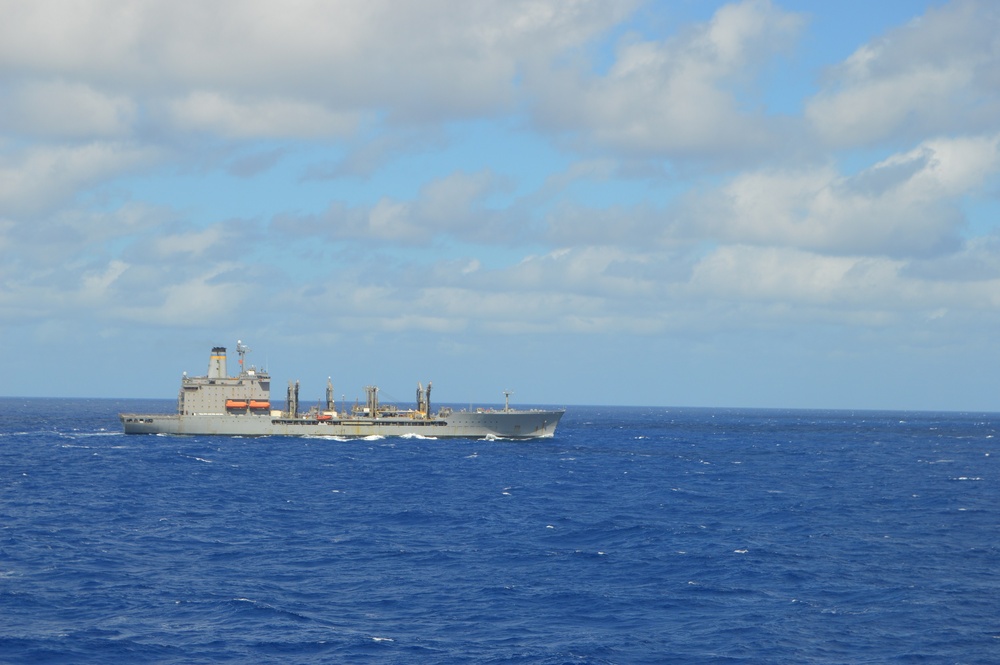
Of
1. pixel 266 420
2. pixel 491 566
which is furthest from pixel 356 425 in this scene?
pixel 491 566

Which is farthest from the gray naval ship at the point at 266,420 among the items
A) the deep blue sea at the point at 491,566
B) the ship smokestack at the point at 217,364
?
the deep blue sea at the point at 491,566

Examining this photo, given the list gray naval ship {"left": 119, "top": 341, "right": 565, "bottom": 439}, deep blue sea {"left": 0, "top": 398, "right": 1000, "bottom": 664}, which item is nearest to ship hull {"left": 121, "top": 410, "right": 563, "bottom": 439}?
Result: gray naval ship {"left": 119, "top": 341, "right": 565, "bottom": 439}

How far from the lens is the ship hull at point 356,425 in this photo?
125625 mm

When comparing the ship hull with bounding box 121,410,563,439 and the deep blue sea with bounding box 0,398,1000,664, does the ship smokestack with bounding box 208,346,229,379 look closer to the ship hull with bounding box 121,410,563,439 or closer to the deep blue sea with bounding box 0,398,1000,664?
the ship hull with bounding box 121,410,563,439

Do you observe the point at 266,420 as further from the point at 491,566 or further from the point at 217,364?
the point at 491,566

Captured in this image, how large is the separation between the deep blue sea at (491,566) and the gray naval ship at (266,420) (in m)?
39.8

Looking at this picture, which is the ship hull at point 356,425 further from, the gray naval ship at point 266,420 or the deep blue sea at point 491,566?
the deep blue sea at point 491,566

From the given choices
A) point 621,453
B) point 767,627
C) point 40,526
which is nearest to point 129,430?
point 621,453

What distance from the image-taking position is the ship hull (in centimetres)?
12562

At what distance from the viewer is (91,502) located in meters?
62.8

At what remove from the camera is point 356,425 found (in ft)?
418

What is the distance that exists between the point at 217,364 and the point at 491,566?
9347 cm

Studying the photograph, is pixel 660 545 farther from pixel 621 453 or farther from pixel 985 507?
pixel 621 453

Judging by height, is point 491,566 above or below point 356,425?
below
